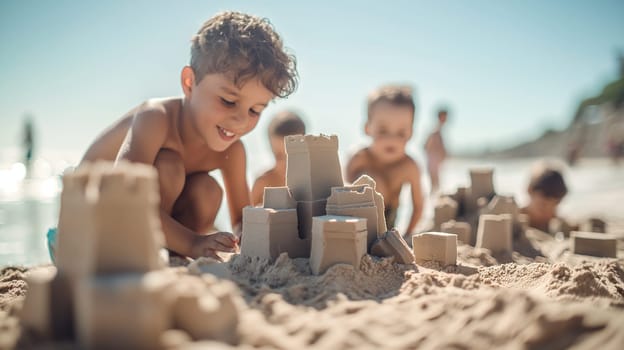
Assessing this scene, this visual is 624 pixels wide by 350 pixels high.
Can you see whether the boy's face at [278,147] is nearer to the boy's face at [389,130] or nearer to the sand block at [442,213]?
the boy's face at [389,130]

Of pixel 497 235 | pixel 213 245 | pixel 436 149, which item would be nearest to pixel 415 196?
pixel 497 235

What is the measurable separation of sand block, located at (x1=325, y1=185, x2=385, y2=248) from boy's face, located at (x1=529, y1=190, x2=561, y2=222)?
3.44m

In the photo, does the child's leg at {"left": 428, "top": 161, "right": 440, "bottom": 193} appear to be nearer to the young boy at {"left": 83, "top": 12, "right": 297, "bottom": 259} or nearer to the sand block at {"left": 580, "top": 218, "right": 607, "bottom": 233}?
the sand block at {"left": 580, "top": 218, "right": 607, "bottom": 233}

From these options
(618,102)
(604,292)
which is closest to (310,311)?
(604,292)

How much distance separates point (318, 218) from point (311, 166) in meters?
0.44

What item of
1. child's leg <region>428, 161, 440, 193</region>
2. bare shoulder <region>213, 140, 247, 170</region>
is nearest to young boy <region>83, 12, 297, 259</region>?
bare shoulder <region>213, 140, 247, 170</region>

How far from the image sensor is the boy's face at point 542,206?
195 inches


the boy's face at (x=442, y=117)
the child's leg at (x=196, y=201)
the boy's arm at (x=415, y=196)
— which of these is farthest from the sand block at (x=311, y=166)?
the boy's face at (x=442, y=117)

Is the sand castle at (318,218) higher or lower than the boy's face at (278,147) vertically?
lower

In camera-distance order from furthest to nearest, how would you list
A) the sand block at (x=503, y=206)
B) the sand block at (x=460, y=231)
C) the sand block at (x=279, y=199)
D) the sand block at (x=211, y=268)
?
1. the sand block at (x=503, y=206)
2. the sand block at (x=460, y=231)
3. the sand block at (x=279, y=199)
4. the sand block at (x=211, y=268)

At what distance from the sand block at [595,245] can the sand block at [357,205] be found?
219 centimetres

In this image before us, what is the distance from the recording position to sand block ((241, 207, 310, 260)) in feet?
7.26

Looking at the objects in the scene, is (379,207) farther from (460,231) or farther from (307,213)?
(460,231)

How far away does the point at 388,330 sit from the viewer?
144 centimetres
